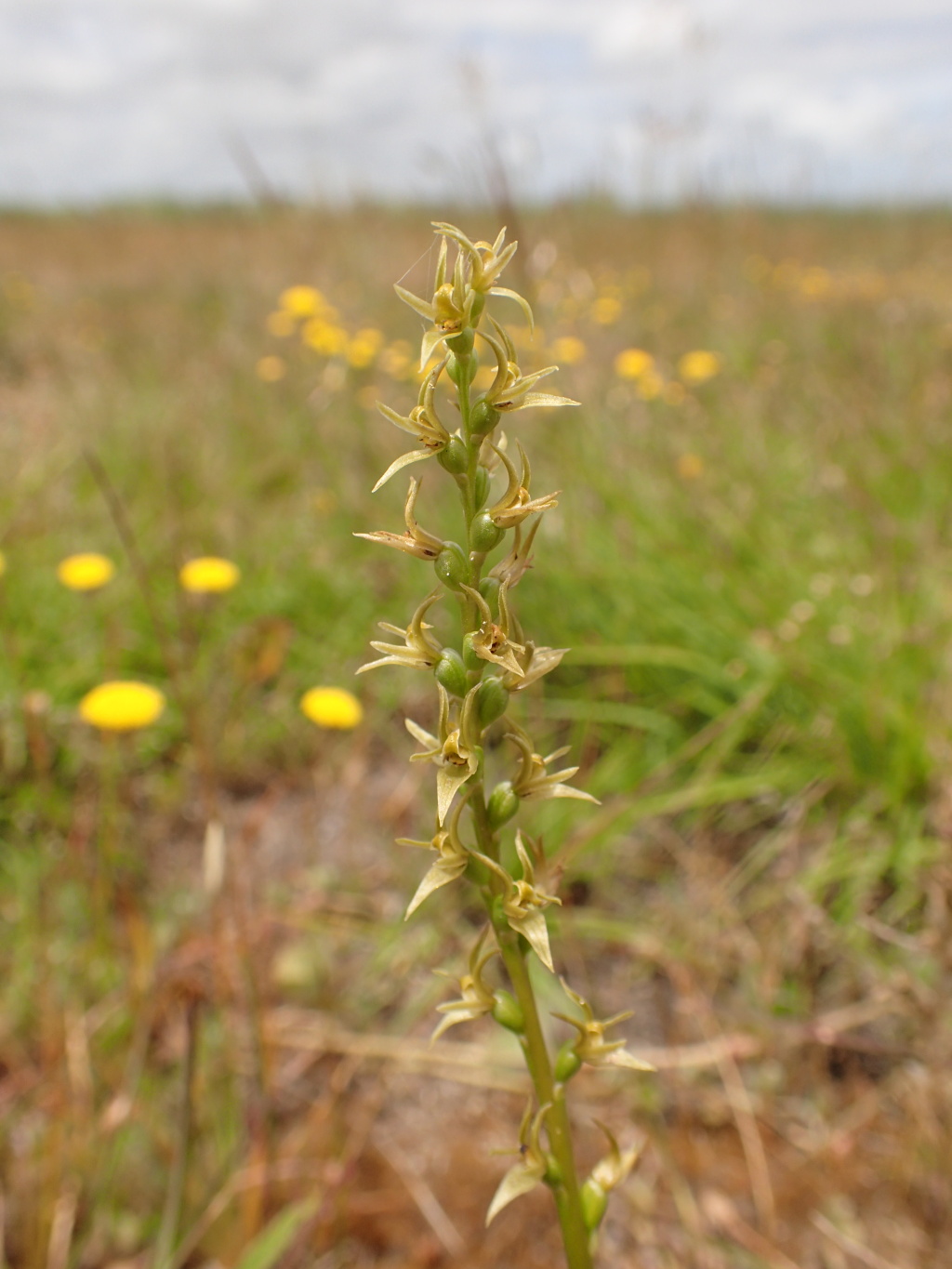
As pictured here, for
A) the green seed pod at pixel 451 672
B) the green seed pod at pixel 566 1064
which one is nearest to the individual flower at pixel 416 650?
the green seed pod at pixel 451 672

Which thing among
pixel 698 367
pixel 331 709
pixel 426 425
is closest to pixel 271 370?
pixel 698 367

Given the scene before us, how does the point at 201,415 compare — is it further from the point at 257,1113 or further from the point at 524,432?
the point at 257,1113

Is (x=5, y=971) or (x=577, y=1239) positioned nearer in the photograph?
(x=577, y=1239)

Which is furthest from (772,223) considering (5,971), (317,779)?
(5,971)

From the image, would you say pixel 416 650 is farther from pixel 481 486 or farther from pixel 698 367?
pixel 698 367

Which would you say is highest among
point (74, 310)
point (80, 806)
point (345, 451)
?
point (74, 310)

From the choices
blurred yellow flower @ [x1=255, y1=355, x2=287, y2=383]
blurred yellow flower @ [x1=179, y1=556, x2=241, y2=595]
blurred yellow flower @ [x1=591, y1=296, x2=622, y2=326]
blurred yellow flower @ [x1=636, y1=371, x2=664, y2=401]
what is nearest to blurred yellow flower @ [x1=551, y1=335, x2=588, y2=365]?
blurred yellow flower @ [x1=636, y1=371, x2=664, y2=401]

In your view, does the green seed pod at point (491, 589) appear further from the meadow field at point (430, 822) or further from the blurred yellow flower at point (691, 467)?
the blurred yellow flower at point (691, 467)
